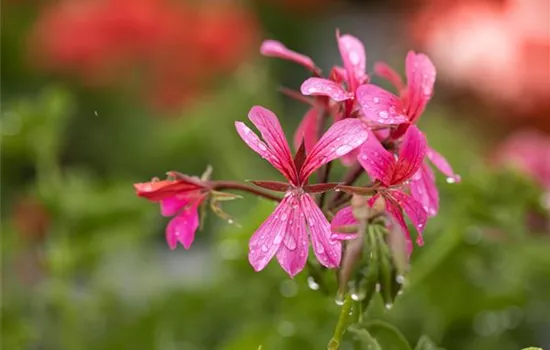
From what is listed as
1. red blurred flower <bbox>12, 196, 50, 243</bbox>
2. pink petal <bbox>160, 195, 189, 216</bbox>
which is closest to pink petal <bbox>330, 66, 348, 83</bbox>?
pink petal <bbox>160, 195, 189, 216</bbox>

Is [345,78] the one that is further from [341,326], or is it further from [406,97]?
[341,326]

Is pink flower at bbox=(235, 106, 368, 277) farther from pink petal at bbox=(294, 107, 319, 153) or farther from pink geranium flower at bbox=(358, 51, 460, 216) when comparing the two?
pink petal at bbox=(294, 107, 319, 153)

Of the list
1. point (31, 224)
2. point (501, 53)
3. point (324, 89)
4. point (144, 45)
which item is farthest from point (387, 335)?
point (144, 45)

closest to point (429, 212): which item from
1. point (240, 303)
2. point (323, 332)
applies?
point (323, 332)

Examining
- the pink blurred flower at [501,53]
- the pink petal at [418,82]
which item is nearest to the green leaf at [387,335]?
the pink petal at [418,82]

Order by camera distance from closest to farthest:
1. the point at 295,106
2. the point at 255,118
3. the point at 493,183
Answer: the point at 255,118
the point at 493,183
the point at 295,106

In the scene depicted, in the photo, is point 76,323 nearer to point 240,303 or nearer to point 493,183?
point 240,303
